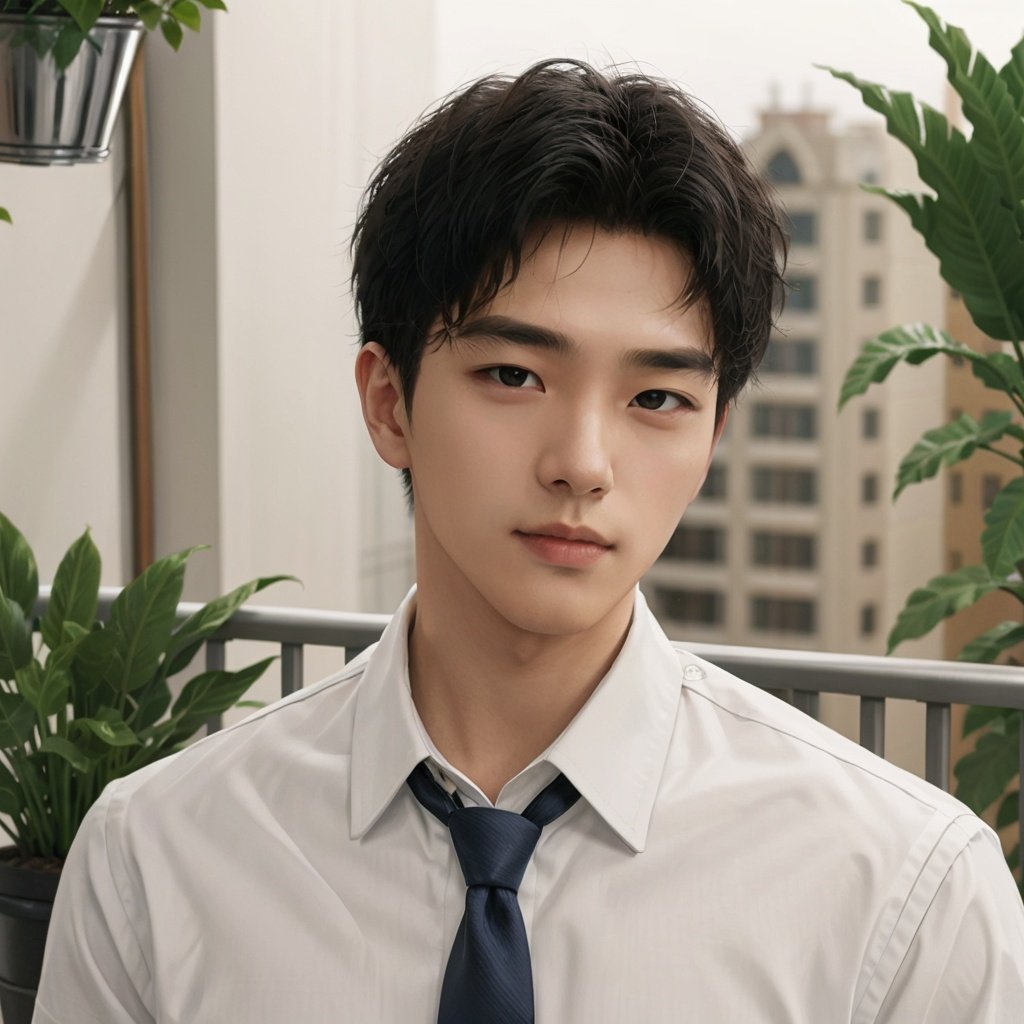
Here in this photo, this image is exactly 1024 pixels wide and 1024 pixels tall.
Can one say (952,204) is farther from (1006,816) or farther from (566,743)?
(566,743)

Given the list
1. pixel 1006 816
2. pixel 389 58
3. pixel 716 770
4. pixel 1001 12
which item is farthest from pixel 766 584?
pixel 716 770


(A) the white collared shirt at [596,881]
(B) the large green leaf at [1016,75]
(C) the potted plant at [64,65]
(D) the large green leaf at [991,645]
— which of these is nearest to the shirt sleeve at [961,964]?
(A) the white collared shirt at [596,881]

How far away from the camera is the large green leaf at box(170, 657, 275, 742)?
2.10 m

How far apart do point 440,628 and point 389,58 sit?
3.00 meters

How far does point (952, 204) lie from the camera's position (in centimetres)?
225

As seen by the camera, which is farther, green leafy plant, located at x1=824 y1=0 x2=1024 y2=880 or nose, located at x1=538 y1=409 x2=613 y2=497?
green leafy plant, located at x1=824 y1=0 x2=1024 y2=880

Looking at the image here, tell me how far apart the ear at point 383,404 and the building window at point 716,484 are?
258 cm

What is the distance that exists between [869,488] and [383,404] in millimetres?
2559

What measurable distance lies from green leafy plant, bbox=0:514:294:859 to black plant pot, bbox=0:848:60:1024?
0.31 feet

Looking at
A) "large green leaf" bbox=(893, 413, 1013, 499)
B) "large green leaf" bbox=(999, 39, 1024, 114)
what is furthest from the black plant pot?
"large green leaf" bbox=(999, 39, 1024, 114)

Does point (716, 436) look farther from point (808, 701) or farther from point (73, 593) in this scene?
point (73, 593)

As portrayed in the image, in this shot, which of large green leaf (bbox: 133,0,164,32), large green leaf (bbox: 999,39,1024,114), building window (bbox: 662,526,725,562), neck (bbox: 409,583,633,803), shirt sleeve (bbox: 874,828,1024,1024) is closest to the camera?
shirt sleeve (bbox: 874,828,1024,1024)

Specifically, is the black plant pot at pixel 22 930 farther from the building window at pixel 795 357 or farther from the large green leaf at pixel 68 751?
the building window at pixel 795 357

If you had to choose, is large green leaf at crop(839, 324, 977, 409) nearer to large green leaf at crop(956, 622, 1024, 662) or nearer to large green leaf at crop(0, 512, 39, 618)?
large green leaf at crop(956, 622, 1024, 662)
